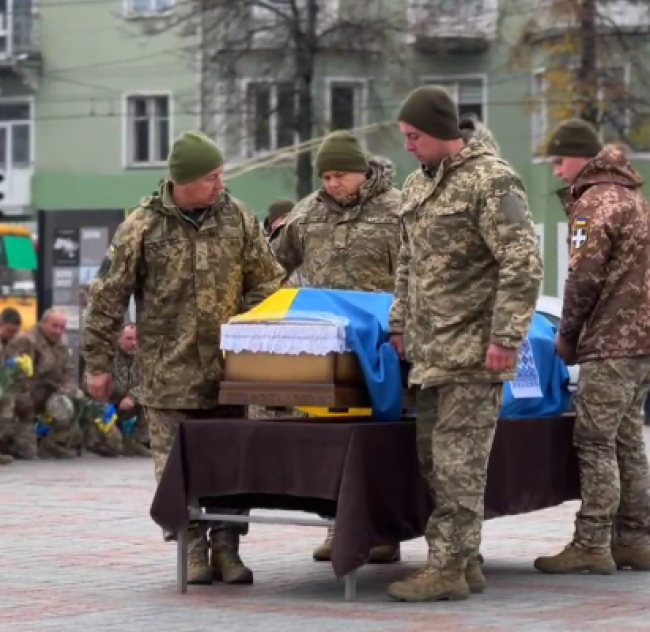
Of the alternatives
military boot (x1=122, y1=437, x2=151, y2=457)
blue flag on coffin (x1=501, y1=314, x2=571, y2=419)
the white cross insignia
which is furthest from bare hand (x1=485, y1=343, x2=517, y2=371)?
military boot (x1=122, y1=437, x2=151, y2=457)

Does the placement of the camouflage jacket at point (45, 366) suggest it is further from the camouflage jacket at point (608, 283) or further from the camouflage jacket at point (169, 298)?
the camouflage jacket at point (608, 283)

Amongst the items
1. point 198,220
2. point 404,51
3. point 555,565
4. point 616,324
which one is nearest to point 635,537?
point 555,565

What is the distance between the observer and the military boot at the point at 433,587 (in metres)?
8.27

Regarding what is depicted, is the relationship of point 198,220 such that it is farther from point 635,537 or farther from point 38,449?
point 38,449

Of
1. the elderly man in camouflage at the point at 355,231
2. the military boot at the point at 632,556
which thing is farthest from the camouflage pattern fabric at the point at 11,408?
the military boot at the point at 632,556

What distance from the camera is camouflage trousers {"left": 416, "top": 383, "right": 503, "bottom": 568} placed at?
8.24 metres

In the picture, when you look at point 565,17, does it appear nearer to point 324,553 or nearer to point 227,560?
point 324,553

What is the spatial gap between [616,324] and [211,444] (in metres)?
2.02

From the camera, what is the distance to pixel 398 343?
8.54 metres

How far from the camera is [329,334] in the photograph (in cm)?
828

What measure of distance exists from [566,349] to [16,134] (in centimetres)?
4657

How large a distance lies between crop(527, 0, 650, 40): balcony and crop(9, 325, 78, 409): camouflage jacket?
63.4 ft

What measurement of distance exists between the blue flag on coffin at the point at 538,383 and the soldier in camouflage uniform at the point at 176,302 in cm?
140

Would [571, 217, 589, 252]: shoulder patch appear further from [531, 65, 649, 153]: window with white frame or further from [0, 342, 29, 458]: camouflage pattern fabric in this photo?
[531, 65, 649, 153]: window with white frame
